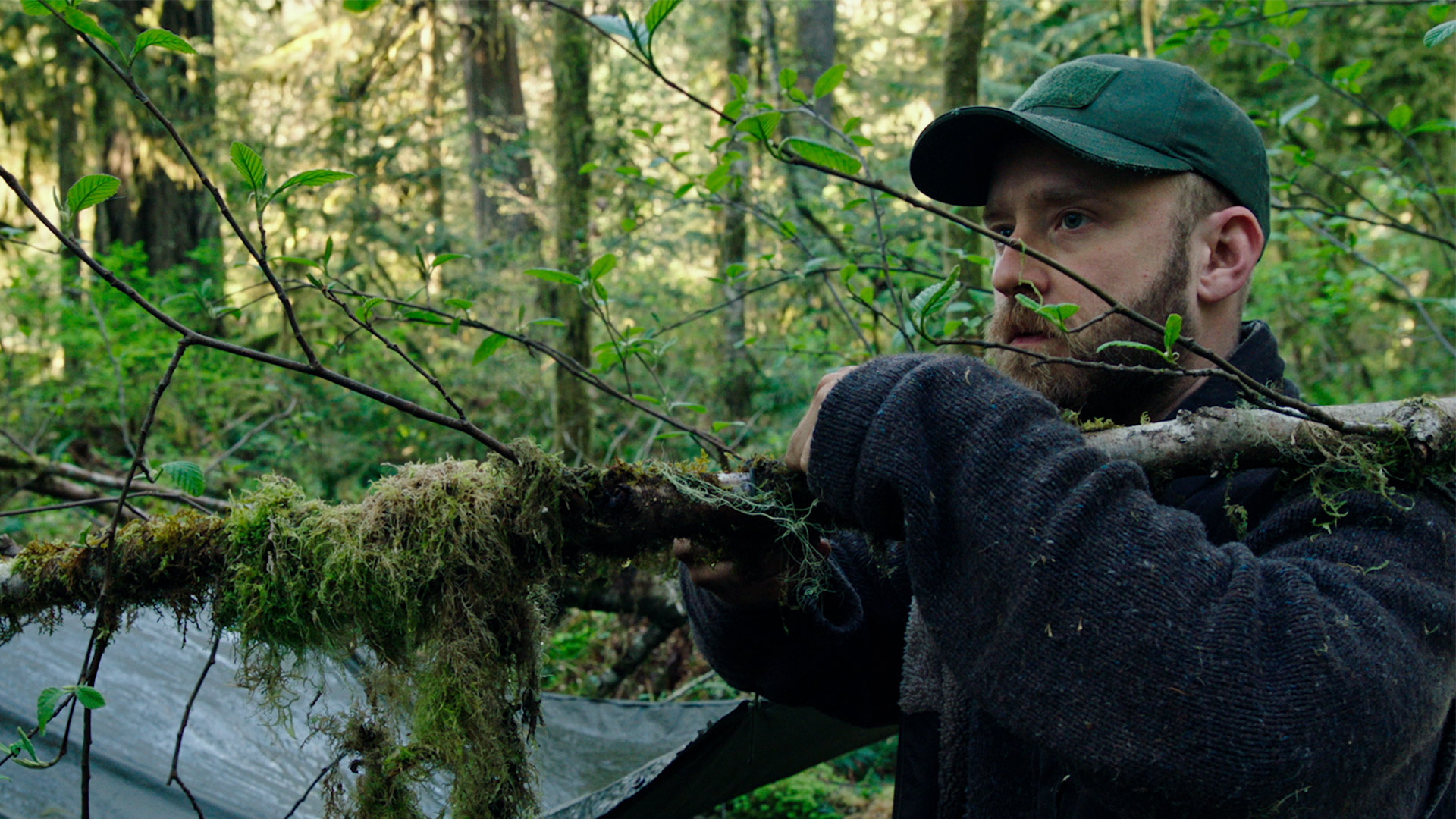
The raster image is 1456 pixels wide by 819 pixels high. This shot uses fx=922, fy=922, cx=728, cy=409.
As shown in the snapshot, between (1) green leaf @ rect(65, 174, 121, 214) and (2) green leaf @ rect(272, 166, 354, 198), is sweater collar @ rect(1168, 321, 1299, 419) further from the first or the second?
(1) green leaf @ rect(65, 174, 121, 214)

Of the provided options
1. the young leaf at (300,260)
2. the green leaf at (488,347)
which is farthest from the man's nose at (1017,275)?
the young leaf at (300,260)

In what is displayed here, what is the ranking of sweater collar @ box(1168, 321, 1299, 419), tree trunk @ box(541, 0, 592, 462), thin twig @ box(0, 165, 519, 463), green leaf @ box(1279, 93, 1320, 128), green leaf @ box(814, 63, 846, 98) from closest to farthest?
thin twig @ box(0, 165, 519, 463)
sweater collar @ box(1168, 321, 1299, 419)
green leaf @ box(814, 63, 846, 98)
green leaf @ box(1279, 93, 1320, 128)
tree trunk @ box(541, 0, 592, 462)

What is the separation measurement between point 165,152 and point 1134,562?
9.80m

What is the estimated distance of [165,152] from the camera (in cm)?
864

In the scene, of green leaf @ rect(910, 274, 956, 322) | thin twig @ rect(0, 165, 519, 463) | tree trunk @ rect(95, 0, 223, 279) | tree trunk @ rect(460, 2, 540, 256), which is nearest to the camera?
thin twig @ rect(0, 165, 519, 463)

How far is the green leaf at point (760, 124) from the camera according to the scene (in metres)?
1.75

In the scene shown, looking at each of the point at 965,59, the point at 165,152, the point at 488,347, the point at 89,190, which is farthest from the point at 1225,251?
the point at 165,152

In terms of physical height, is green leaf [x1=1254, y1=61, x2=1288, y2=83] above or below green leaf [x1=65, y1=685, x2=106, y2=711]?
above

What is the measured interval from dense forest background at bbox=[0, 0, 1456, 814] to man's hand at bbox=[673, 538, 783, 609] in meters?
2.12

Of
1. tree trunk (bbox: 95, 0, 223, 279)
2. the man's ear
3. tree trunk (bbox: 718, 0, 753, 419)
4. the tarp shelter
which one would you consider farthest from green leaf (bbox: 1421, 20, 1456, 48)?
tree trunk (bbox: 95, 0, 223, 279)

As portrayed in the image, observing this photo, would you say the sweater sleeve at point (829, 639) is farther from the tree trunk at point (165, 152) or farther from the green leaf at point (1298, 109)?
the tree trunk at point (165, 152)

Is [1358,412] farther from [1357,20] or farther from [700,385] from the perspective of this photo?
[1357,20]

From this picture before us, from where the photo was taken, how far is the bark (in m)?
1.41

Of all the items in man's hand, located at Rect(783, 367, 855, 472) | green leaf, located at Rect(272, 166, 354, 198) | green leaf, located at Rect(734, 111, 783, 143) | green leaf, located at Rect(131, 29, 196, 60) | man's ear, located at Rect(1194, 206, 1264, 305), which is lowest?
man's hand, located at Rect(783, 367, 855, 472)
